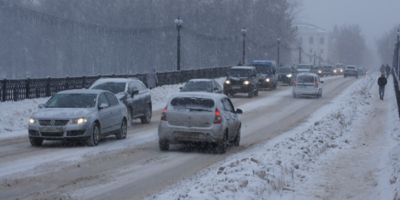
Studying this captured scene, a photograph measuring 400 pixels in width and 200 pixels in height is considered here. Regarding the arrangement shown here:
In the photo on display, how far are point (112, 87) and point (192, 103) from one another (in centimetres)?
699

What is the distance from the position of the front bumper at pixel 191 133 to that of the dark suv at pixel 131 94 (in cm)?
561

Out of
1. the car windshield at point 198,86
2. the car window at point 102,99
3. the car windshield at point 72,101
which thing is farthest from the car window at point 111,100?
the car windshield at point 198,86

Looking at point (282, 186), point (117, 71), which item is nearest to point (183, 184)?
point (282, 186)

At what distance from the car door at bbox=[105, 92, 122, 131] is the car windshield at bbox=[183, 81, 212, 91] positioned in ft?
35.8

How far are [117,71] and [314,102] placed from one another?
57.8m

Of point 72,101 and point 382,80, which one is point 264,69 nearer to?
point 382,80

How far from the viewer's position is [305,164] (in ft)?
36.5

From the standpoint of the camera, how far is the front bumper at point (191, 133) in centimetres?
1275

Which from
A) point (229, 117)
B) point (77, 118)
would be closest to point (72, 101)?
point (77, 118)

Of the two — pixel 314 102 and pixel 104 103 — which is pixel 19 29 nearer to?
pixel 314 102

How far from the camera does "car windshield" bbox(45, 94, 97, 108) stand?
14.0m

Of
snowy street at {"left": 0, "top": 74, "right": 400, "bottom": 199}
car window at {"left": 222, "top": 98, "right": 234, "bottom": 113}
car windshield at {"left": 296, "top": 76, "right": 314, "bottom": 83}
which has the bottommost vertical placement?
snowy street at {"left": 0, "top": 74, "right": 400, "bottom": 199}

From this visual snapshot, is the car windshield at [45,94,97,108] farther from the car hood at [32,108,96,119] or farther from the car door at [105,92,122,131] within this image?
the car door at [105,92,122,131]

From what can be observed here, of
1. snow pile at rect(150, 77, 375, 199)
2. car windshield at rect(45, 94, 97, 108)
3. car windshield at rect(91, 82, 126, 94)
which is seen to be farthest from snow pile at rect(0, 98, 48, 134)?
snow pile at rect(150, 77, 375, 199)
